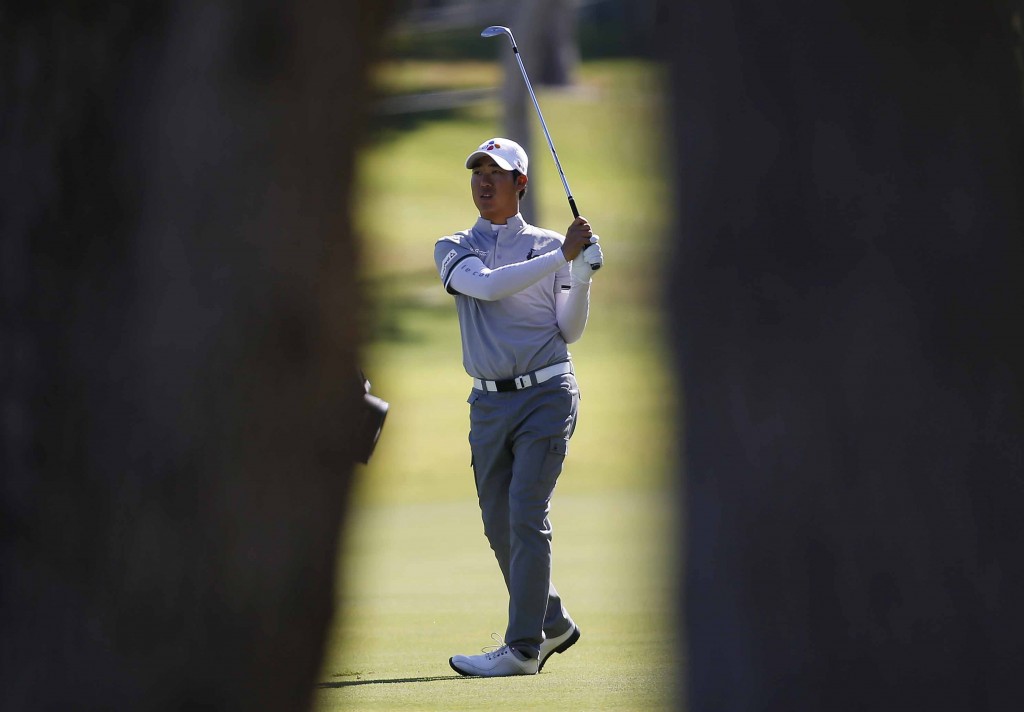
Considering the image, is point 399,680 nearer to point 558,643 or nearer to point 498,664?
point 498,664

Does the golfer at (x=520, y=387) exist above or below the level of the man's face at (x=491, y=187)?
below

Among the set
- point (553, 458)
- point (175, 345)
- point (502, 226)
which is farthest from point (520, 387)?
point (175, 345)

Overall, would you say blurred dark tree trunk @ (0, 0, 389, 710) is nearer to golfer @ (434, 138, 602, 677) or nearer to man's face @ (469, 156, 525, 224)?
golfer @ (434, 138, 602, 677)

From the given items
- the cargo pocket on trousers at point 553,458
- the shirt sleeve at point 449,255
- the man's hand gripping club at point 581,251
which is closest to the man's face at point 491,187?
the shirt sleeve at point 449,255

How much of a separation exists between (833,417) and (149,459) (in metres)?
1.13

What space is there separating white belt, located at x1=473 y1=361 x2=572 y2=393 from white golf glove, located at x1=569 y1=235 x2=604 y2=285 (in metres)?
0.36

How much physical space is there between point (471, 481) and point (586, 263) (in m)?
15.5

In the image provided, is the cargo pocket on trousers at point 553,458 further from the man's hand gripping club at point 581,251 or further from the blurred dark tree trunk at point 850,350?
the blurred dark tree trunk at point 850,350

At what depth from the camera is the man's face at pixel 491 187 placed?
6.74 m

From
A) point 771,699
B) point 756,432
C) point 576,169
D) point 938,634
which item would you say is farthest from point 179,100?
point 576,169

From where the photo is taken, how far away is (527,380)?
6492 millimetres

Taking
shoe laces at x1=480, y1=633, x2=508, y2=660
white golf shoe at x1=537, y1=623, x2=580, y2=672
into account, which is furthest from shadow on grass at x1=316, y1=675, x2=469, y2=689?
white golf shoe at x1=537, y1=623, x2=580, y2=672

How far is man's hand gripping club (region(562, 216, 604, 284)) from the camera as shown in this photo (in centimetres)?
622

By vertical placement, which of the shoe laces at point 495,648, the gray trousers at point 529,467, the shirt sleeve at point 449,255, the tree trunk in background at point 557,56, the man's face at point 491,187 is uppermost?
the man's face at point 491,187
